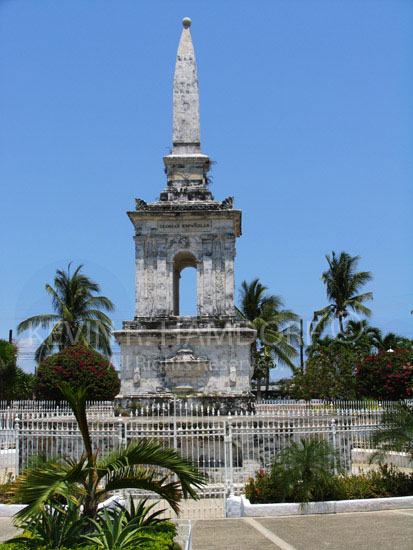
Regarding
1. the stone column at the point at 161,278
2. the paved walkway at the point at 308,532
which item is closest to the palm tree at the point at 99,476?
the paved walkway at the point at 308,532

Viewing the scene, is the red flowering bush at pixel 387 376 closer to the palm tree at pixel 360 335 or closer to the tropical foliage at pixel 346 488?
the palm tree at pixel 360 335

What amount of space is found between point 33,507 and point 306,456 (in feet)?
20.2

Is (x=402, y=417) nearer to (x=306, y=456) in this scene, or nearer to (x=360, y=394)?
(x=306, y=456)

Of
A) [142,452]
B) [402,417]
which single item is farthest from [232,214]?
[142,452]

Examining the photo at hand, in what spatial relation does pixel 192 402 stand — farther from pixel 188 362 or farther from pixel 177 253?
pixel 177 253

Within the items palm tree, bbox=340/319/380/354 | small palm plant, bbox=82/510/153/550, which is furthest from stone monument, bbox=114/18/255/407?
palm tree, bbox=340/319/380/354

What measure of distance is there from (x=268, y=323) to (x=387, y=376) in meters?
12.4

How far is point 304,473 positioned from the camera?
36.9 feet

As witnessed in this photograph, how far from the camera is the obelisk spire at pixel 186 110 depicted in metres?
21.8

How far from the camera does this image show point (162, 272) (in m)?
20.2

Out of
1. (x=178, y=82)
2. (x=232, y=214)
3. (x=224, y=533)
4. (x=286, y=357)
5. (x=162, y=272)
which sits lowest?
(x=224, y=533)

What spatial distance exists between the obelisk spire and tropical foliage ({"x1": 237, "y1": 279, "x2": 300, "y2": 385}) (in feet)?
57.3

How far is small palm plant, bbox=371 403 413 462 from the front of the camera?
11.8m

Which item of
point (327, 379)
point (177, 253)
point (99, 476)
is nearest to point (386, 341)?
point (327, 379)
